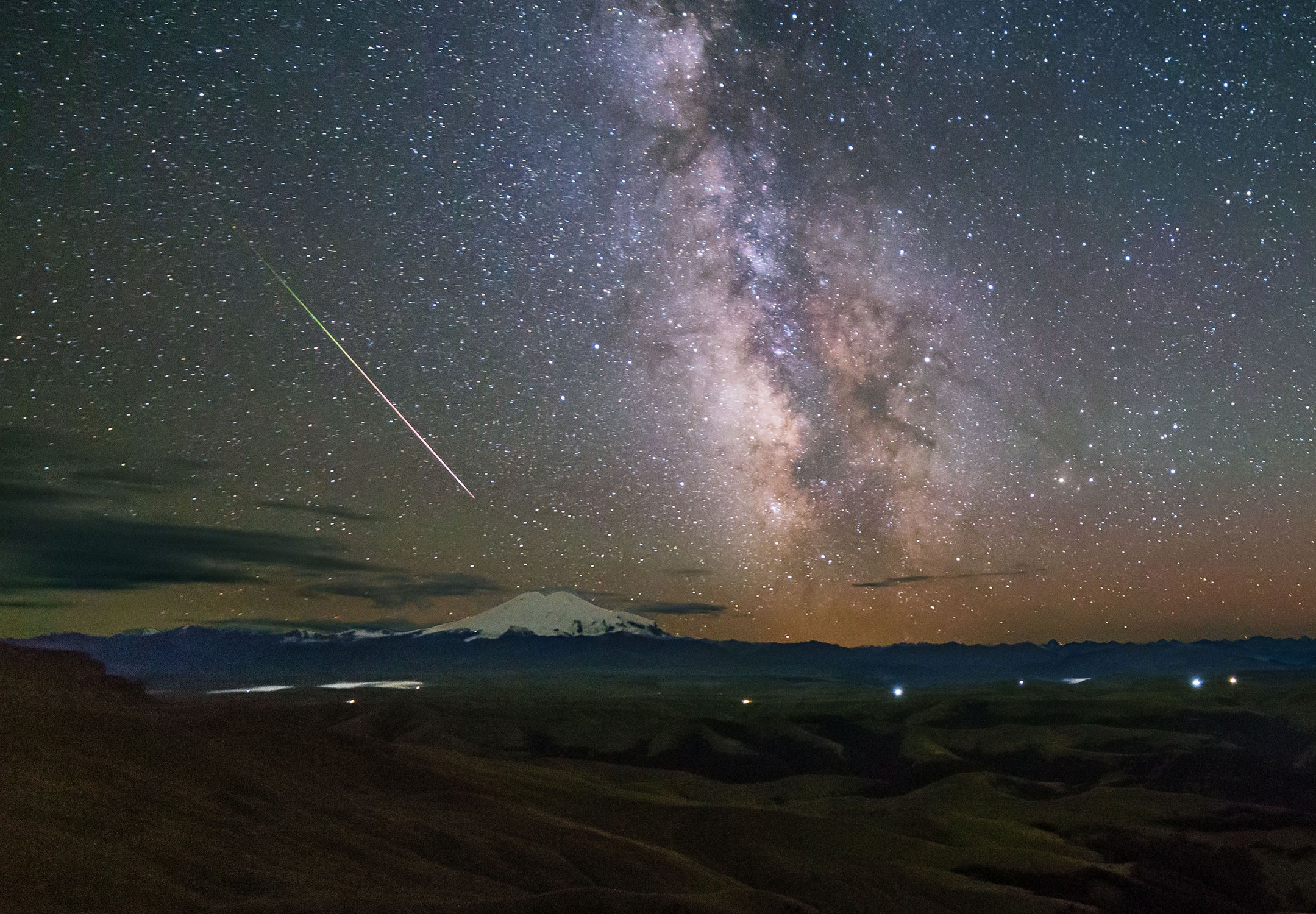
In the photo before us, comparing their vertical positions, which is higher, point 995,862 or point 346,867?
point 346,867

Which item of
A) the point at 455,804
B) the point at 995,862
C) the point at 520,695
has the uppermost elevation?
the point at 455,804

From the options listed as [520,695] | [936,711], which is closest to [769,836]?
[936,711]

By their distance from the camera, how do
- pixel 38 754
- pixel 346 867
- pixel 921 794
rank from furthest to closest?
pixel 921 794 → pixel 38 754 → pixel 346 867

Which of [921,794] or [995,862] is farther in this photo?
[921,794]

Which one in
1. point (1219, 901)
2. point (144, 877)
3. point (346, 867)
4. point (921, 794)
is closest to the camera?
point (144, 877)

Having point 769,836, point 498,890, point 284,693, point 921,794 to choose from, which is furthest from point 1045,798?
point 284,693

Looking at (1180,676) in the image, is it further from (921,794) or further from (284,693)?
(284,693)

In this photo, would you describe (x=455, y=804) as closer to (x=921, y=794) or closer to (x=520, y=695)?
(x=921, y=794)
